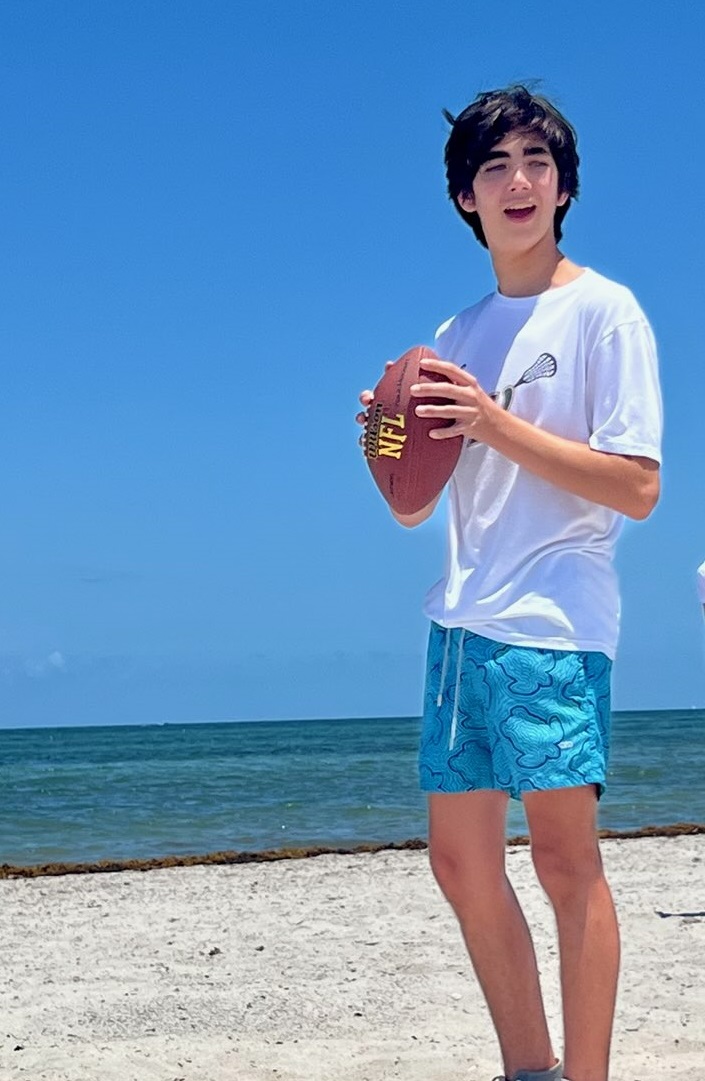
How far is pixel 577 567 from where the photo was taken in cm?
223

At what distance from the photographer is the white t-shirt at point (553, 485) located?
2.21m

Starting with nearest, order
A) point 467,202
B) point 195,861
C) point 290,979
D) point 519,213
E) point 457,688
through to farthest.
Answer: point 457,688 → point 519,213 → point 467,202 → point 290,979 → point 195,861

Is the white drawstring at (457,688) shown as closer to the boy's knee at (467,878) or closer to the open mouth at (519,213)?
the boy's knee at (467,878)

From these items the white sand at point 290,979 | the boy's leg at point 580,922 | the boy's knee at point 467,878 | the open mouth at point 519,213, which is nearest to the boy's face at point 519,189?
the open mouth at point 519,213

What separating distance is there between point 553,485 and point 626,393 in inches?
8.1

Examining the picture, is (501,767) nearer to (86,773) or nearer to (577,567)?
(577,567)

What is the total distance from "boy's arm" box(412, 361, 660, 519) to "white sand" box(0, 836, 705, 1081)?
1541 millimetres

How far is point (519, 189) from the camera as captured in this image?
93.0 inches

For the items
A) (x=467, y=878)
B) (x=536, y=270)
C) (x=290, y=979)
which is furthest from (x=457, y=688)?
(x=290, y=979)

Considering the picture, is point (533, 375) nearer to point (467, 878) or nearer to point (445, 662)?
point (445, 662)

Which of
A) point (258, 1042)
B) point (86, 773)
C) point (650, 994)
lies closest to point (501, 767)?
point (258, 1042)

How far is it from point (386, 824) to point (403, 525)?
914 centimetres

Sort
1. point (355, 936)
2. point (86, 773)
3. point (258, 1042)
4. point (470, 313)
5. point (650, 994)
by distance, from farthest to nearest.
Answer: point (86, 773) → point (355, 936) → point (650, 994) → point (258, 1042) → point (470, 313)

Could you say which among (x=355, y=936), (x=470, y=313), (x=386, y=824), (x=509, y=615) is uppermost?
(x=470, y=313)
